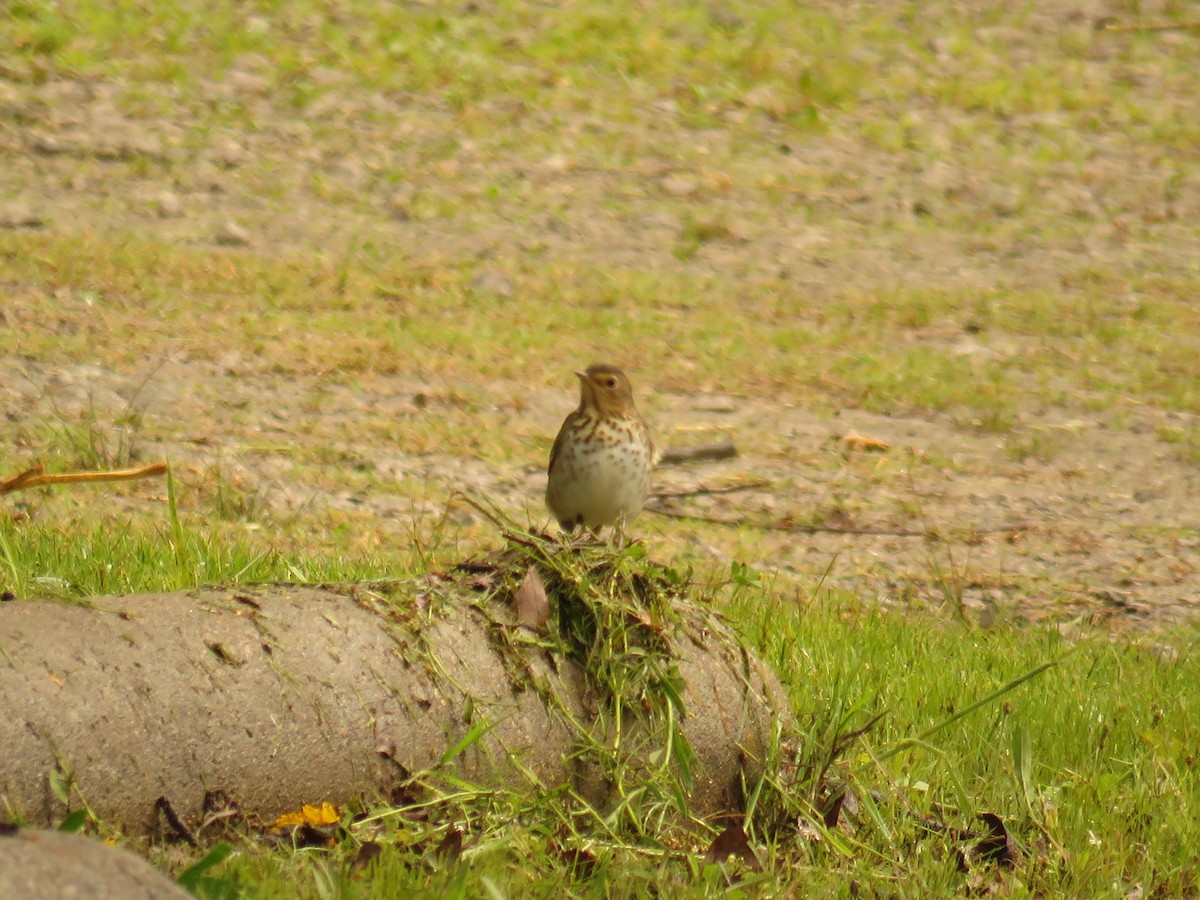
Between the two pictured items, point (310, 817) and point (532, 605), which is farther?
point (532, 605)

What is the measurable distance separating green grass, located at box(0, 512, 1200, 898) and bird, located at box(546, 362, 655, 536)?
0.56 metres

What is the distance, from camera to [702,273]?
12312 millimetres

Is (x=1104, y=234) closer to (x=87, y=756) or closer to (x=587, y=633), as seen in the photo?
(x=587, y=633)

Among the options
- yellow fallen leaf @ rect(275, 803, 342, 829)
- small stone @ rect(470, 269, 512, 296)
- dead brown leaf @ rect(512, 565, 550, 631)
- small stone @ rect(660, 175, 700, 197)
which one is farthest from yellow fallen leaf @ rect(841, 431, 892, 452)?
yellow fallen leaf @ rect(275, 803, 342, 829)

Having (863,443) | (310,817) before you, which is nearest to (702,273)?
(863,443)

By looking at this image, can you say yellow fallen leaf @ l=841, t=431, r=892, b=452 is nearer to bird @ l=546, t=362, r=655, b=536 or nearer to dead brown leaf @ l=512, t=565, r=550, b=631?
bird @ l=546, t=362, r=655, b=536

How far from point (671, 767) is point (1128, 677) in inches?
85.5

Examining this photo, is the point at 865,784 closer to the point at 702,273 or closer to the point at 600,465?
the point at 600,465

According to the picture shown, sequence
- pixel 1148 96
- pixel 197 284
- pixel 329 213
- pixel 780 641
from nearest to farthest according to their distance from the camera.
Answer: pixel 780 641 → pixel 197 284 → pixel 329 213 → pixel 1148 96

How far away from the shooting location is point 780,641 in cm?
572

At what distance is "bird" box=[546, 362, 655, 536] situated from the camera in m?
6.31

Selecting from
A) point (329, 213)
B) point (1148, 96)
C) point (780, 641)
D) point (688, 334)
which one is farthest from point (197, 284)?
point (1148, 96)

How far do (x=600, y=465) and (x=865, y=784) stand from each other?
73.1 inches

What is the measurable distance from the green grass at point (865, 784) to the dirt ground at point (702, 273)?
1060mm
